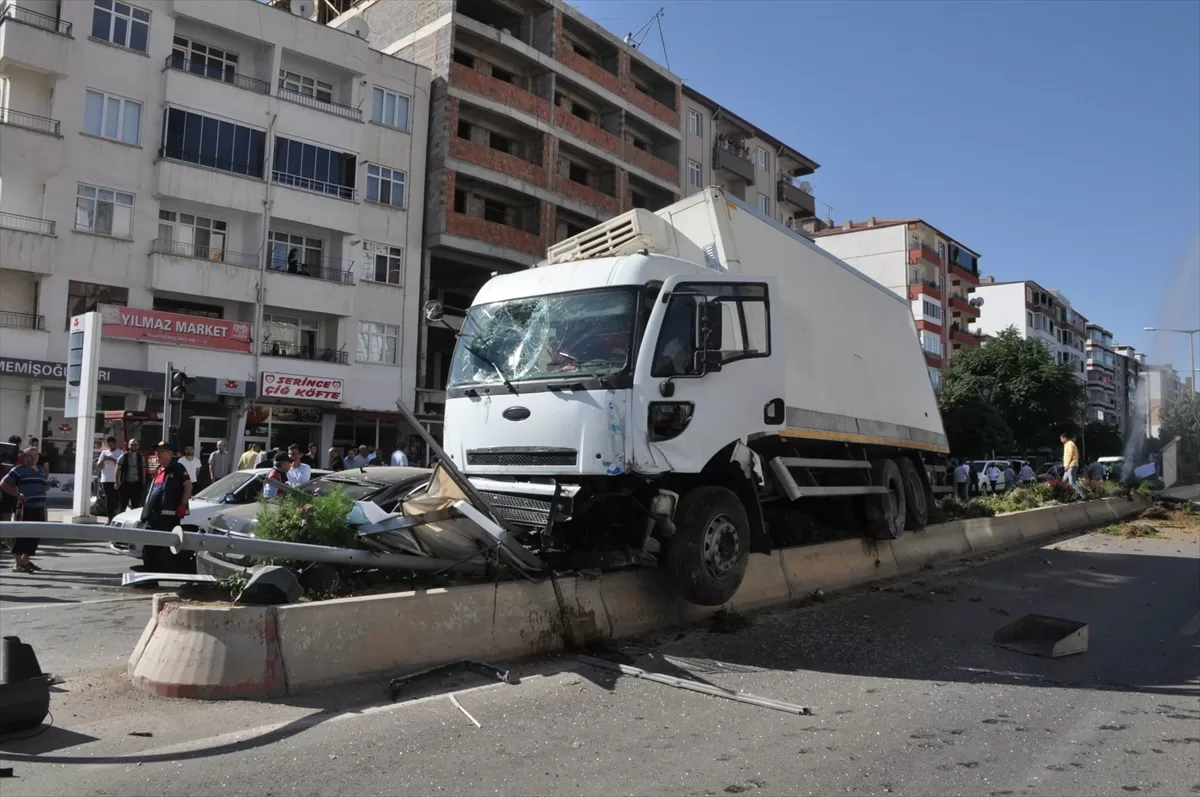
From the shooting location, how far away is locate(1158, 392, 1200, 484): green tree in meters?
32.2

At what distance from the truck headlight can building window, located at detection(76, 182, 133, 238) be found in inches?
930

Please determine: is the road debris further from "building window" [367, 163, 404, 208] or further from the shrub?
"building window" [367, 163, 404, 208]

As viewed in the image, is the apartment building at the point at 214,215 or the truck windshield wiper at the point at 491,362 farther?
the apartment building at the point at 214,215

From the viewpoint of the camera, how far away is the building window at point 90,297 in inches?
963

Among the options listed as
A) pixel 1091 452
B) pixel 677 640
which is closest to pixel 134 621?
pixel 677 640

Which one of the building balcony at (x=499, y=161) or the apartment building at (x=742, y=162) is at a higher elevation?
the apartment building at (x=742, y=162)

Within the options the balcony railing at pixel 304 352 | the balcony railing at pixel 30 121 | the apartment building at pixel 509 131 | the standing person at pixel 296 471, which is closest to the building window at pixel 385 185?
the apartment building at pixel 509 131

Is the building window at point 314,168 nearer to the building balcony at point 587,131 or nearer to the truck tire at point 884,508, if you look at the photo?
the building balcony at point 587,131

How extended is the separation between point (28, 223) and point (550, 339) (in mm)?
22951

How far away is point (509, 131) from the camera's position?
34875 mm

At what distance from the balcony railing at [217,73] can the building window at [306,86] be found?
3.57 feet

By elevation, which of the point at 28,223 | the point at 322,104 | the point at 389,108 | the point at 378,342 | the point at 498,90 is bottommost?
the point at 378,342

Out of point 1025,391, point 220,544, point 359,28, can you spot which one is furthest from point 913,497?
point 1025,391

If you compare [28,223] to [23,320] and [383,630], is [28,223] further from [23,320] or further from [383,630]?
[383,630]
